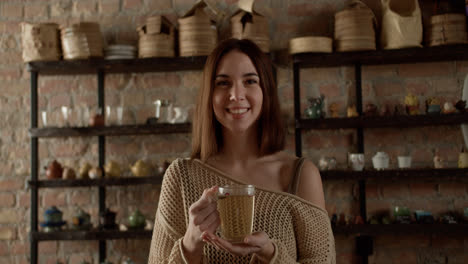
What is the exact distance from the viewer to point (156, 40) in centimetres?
305

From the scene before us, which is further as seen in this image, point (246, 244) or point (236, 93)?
point (236, 93)

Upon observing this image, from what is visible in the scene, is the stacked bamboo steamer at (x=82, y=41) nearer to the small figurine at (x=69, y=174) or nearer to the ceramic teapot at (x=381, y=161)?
the small figurine at (x=69, y=174)

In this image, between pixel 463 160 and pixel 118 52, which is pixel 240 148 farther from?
pixel 463 160

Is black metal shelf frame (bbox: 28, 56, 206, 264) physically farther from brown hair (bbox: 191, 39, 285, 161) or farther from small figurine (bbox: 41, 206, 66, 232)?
brown hair (bbox: 191, 39, 285, 161)

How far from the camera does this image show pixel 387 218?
3.03 meters

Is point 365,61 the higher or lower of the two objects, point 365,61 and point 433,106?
the higher

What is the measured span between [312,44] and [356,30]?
28cm

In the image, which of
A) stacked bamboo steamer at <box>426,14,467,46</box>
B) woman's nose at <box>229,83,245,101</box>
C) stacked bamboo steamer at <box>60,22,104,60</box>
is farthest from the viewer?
stacked bamboo steamer at <box>60,22,104,60</box>

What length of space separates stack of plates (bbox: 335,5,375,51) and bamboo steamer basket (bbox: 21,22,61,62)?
1.78 meters

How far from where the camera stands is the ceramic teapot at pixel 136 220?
305 centimetres

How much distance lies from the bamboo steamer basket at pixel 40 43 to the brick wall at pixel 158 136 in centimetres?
29

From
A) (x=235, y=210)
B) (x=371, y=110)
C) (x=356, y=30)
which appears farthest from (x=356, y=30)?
(x=235, y=210)

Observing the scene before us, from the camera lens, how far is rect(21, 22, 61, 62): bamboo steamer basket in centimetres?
308

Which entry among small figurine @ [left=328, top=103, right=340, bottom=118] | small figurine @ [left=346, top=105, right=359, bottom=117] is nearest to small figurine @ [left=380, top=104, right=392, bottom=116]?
small figurine @ [left=346, top=105, right=359, bottom=117]
